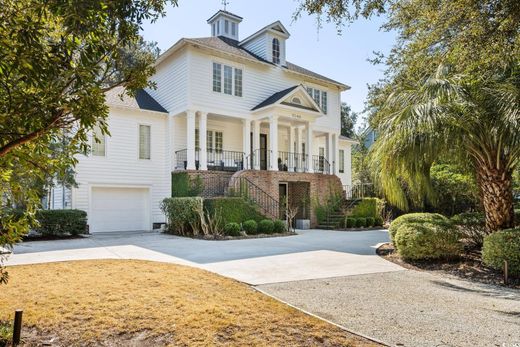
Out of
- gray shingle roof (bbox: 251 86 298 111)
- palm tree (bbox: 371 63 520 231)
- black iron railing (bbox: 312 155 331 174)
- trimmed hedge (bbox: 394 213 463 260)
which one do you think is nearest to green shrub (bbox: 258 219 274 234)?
gray shingle roof (bbox: 251 86 298 111)

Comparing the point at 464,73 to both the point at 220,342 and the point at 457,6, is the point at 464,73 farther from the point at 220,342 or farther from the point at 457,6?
the point at 220,342

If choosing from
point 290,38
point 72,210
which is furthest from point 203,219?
point 290,38

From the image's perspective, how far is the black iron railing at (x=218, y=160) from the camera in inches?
742

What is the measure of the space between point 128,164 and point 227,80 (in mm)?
6449

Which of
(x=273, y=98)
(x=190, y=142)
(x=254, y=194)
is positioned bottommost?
(x=254, y=194)

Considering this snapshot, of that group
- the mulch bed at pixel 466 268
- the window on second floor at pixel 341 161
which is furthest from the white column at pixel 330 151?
the mulch bed at pixel 466 268

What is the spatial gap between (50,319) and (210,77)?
1531cm

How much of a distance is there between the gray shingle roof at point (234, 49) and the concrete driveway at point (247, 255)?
396 inches

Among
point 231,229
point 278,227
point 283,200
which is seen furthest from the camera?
point 283,200

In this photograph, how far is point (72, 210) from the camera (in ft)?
50.3

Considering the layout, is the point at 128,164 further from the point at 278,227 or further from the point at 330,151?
the point at 330,151

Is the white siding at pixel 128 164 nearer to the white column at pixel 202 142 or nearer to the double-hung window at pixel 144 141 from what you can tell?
the double-hung window at pixel 144 141

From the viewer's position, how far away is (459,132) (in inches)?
344

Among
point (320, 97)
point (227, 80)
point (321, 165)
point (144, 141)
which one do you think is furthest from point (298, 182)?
point (144, 141)
